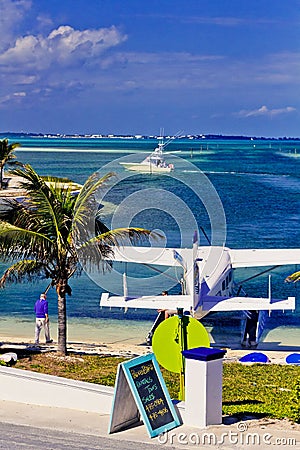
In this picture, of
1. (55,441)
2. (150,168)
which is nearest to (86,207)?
(55,441)

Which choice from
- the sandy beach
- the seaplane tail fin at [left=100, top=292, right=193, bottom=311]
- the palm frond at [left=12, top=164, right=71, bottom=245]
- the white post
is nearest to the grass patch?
the white post

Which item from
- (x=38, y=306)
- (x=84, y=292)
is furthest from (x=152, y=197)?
(x=38, y=306)

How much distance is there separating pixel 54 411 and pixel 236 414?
2.52m

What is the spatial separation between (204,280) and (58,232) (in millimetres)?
10129

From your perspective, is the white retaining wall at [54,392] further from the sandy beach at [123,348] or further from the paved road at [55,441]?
the sandy beach at [123,348]

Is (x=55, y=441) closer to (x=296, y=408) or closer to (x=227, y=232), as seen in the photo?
(x=296, y=408)

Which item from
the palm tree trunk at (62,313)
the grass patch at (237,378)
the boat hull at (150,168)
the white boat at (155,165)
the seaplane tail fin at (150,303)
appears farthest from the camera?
the boat hull at (150,168)

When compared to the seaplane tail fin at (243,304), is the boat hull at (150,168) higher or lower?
higher

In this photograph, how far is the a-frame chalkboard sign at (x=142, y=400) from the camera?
424 inches

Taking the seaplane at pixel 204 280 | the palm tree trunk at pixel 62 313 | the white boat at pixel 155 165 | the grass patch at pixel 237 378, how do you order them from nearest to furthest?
the grass patch at pixel 237 378 → the palm tree trunk at pixel 62 313 → the seaplane at pixel 204 280 → the white boat at pixel 155 165

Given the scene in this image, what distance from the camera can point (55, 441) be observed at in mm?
10516

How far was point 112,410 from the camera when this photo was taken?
10812 millimetres

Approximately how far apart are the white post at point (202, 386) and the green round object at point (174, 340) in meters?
0.71

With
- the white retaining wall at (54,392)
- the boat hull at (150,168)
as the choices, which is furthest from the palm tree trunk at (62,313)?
the boat hull at (150,168)
